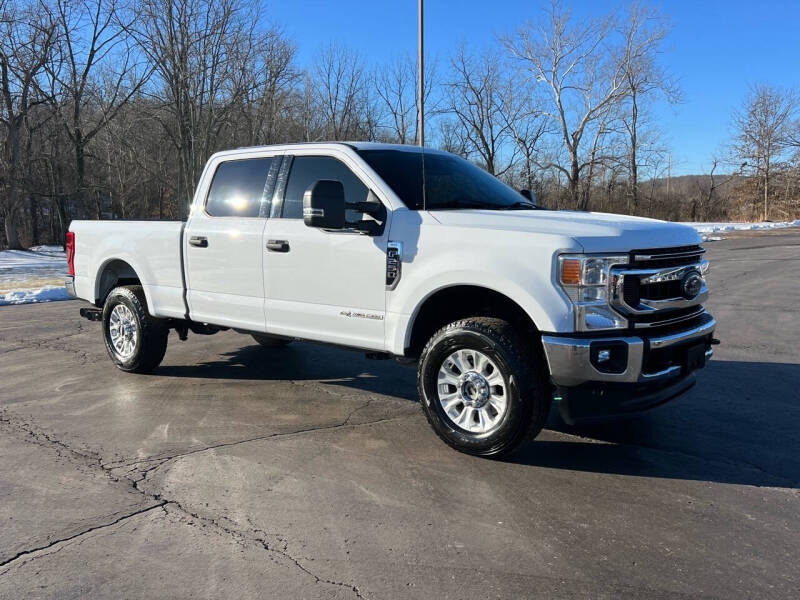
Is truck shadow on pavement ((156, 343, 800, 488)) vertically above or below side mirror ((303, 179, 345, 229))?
below

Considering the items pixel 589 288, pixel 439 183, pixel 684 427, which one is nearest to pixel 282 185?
pixel 439 183

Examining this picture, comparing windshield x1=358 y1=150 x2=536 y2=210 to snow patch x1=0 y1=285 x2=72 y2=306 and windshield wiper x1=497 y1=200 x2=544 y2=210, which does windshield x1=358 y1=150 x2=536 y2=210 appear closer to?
windshield wiper x1=497 y1=200 x2=544 y2=210

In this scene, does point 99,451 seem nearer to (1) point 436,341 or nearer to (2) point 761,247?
(1) point 436,341

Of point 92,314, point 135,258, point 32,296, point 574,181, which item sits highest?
point 574,181

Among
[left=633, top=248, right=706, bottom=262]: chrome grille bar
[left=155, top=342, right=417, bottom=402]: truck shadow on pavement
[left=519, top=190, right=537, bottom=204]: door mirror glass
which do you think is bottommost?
[left=155, top=342, right=417, bottom=402]: truck shadow on pavement

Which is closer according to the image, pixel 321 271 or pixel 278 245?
pixel 321 271

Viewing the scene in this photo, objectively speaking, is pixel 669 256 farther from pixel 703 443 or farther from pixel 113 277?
pixel 113 277

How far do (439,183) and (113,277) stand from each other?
404 cm

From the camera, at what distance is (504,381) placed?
3959mm

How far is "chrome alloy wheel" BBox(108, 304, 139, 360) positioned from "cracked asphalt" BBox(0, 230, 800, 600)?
37cm

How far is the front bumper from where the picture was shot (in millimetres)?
3664

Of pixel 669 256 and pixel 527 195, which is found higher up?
pixel 527 195

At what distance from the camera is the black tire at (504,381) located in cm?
388

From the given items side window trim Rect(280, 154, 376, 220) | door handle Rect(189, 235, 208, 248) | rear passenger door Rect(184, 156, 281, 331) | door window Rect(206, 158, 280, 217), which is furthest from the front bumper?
door handle Rect(189, 235, 208, 248)
